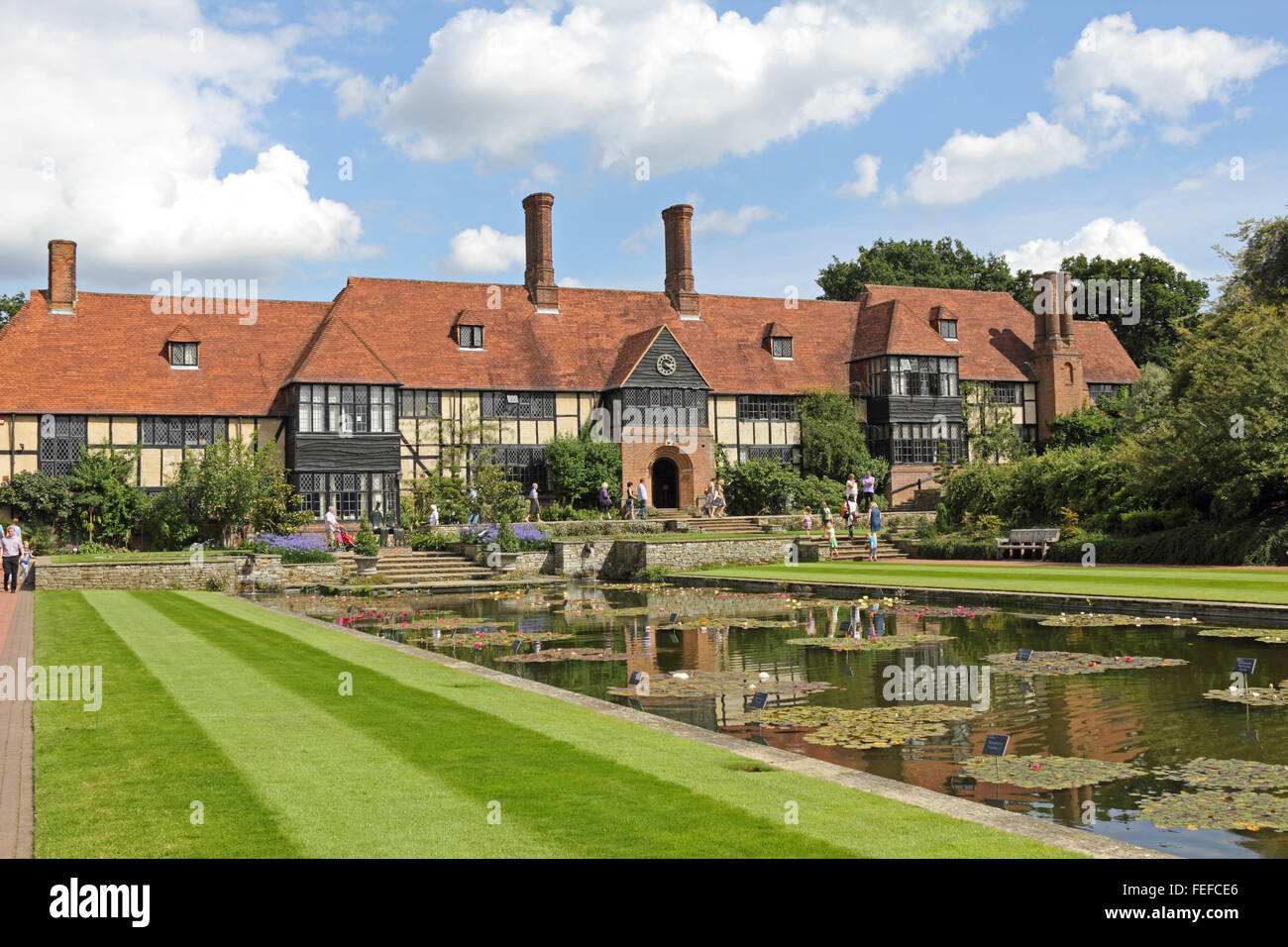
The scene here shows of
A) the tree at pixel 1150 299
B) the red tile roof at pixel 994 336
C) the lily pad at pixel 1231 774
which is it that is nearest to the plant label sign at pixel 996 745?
the lily pad at pixel 1231 774

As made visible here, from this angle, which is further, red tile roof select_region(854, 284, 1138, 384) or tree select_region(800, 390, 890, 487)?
red tile roof select_region(854, 284, 1138, 384)

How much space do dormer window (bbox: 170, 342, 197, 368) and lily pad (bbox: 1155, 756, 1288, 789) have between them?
135ft

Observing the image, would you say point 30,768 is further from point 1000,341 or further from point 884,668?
point 1000,341

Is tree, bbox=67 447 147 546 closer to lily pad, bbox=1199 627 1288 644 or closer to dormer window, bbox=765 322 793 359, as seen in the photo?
dormer window, bbox=765 322 793 359

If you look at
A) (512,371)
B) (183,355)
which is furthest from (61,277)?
(512,371)

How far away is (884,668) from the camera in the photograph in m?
14.0

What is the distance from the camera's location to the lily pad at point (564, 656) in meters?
15.6

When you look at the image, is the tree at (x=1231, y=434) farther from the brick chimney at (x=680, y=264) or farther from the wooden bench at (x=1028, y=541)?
the brick chimney at (x=680, y=264)

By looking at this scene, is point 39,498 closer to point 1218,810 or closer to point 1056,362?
point 1218,810

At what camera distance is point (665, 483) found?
50000mm

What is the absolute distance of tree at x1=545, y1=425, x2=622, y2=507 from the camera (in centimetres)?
4484

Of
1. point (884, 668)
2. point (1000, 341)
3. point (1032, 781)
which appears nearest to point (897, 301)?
point (1000, 341)

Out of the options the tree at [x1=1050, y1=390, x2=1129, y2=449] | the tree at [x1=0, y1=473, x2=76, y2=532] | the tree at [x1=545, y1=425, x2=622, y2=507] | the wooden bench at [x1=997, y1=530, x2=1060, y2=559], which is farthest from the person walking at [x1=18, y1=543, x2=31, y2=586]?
the tree at [x1=1050, y1=390, x2=1129, y2=449]

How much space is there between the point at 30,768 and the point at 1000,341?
176ft
